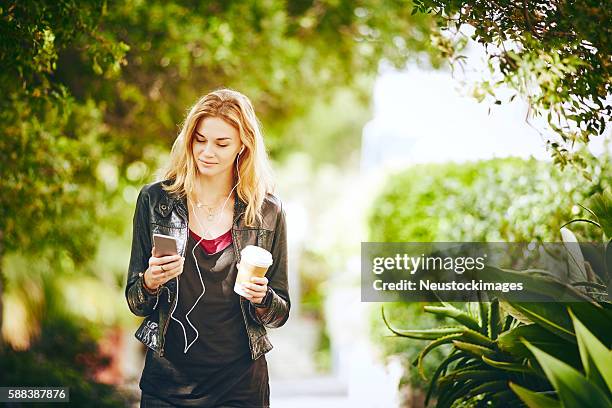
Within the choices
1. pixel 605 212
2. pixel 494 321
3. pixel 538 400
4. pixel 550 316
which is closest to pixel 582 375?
pixel 538 400

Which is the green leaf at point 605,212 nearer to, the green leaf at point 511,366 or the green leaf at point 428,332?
the green leaf at point 511,366

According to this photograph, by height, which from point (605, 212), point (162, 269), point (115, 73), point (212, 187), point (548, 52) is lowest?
point (162, 269)

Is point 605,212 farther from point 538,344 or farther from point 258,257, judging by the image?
point 258,257

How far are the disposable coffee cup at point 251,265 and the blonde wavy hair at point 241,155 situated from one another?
0.26 meters

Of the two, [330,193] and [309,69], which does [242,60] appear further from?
[330,193]

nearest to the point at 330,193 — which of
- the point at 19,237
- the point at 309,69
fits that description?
the point at 309,69

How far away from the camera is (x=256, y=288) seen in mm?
3041

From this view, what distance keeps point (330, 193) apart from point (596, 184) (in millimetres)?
10861

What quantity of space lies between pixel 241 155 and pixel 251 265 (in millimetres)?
620

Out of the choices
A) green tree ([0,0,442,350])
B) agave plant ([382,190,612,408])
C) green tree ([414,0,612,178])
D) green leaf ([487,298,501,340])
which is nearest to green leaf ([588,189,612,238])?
agave plant ([382,190,612,408])

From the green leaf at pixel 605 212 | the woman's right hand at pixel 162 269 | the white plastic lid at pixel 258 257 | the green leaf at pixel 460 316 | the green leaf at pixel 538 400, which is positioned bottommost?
the green leaf at pixel 538 400

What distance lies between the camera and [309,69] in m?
8.56

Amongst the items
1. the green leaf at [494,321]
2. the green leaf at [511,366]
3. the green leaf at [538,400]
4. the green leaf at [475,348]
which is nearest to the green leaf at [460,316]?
the green leaf at [494,321]

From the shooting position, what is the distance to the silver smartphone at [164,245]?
2971 millimetres
